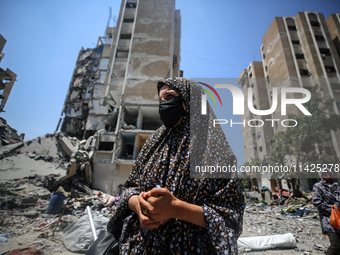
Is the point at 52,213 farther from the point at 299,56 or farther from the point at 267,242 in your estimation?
the point at 299,56

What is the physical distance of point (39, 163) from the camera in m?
12.2

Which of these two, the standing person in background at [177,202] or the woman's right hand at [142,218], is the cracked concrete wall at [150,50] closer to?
the standing person in background at [177,202]

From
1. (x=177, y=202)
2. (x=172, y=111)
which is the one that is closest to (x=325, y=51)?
(x=172, y=111)

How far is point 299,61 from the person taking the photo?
985 inches

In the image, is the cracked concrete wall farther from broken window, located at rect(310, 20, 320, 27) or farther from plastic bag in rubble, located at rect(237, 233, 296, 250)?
broken window, located at rect(310, 20, 320, 27)

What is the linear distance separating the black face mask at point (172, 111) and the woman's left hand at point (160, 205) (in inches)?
21.3

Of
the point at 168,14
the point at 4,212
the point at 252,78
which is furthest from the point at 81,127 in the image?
the point at 252,78

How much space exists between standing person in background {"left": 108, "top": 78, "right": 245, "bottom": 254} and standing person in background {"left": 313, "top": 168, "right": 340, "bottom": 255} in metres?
2.69

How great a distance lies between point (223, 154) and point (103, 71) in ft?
115

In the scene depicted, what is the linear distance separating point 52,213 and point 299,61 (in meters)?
32.9

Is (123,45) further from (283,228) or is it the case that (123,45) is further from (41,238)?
(283,228)

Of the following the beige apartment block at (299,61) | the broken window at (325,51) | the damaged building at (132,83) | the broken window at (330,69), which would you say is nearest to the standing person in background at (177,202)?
the damaged building at (132,83)

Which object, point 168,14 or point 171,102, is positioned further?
point 168,14

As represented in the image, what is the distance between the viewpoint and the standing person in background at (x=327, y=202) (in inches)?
94.9
